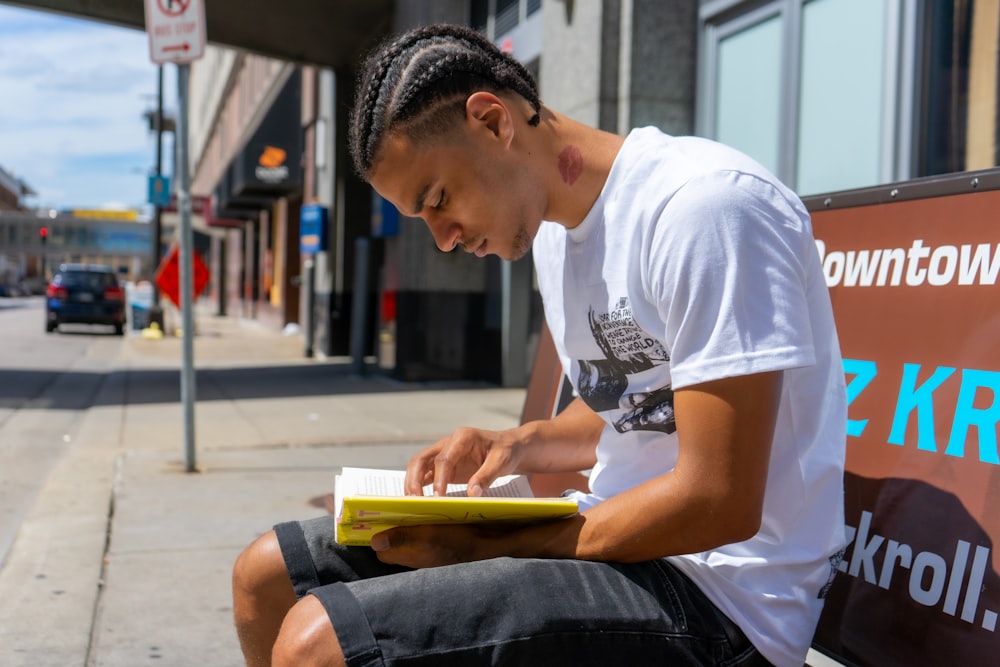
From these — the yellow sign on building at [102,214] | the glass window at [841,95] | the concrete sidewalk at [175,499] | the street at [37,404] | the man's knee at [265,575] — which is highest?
the yellow sign on building at [102,214]

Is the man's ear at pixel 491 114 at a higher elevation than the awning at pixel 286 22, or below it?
below

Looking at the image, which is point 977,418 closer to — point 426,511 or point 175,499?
point 426,511

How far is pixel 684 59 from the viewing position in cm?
723

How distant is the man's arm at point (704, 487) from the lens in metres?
1.50

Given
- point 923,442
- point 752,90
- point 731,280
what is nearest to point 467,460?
point 731,280

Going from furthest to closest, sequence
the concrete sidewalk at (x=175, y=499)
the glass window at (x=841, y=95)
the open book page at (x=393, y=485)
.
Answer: the glass window at (x=841, y=95)
the concrete sidewalk at (x=175, y=499)
the open book page at (x=393, y=485)

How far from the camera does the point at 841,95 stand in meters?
5.85

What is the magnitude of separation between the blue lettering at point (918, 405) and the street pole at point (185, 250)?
15.5 feet

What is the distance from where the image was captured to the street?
19.5 feet

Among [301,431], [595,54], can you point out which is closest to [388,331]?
[301,431]

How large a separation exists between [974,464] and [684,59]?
225 inches

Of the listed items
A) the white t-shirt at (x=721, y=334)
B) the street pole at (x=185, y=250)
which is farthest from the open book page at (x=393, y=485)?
the street pole at (x=185, y=250)

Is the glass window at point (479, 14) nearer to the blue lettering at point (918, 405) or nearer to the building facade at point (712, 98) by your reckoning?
the building facade at point (712, 98)

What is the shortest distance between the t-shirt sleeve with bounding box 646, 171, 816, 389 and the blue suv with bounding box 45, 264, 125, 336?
25402 mm
